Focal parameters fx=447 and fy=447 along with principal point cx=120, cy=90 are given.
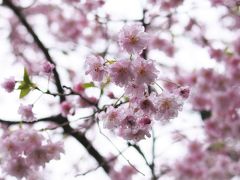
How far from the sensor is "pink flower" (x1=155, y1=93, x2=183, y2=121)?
2.91 metres

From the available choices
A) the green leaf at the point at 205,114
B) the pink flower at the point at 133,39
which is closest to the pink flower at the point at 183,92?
the pink flower at the point at 133,39

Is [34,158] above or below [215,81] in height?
above

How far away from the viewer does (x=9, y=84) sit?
337 centimetres

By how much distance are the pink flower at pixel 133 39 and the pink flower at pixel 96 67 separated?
0.20m

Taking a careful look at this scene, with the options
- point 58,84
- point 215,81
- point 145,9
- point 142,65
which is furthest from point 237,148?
point 142,65

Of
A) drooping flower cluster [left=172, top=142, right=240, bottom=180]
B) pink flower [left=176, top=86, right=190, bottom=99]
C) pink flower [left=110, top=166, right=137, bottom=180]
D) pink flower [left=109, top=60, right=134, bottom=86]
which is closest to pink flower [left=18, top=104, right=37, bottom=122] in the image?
pink flower [left=109, top=60, right=134, bottom=86]

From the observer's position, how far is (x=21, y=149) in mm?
3221

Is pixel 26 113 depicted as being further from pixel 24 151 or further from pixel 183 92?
pixel 183 92

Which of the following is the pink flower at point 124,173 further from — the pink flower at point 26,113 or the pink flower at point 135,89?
the pink flower at point 135,89

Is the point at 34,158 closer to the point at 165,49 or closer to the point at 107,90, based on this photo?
the point at 107,90

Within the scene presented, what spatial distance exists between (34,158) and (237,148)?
5.16 m

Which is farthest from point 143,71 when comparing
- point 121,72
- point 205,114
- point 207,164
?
point 207,164

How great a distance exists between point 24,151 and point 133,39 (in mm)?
1149

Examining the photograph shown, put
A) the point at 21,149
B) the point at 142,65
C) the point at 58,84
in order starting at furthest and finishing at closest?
the point at 58,84
the point at 21,149
the point at 142,65
